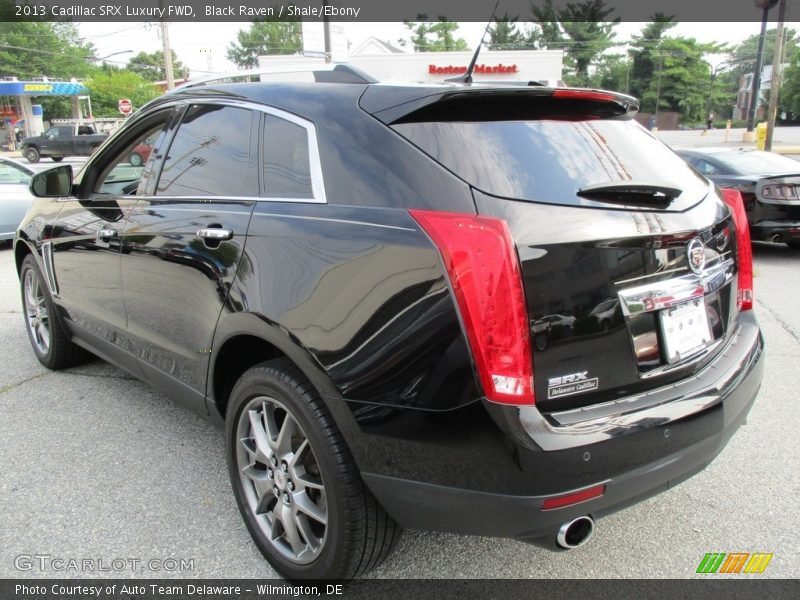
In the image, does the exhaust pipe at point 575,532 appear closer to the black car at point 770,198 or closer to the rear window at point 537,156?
the rear window at point 537,156

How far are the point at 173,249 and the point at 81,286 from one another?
1.28m

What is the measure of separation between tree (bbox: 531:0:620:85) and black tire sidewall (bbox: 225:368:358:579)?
74140 mm

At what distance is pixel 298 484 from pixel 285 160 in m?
1.19

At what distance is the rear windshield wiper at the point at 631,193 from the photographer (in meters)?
1.97

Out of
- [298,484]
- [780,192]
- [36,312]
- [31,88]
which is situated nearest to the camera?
[298,484]

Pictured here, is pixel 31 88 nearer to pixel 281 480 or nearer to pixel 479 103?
pixel 281 480

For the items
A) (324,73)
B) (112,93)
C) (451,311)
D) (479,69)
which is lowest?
(451,311)

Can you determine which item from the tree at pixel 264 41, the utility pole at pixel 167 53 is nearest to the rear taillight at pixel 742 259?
the utility pole at pixel 167 53

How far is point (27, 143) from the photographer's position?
32.6m

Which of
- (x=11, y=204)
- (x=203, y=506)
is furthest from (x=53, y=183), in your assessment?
(x=11, y=204)

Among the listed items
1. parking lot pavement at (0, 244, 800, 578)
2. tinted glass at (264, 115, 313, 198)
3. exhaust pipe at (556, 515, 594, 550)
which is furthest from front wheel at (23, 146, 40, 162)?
exhaust pipe at (556, 515, 594, 550)

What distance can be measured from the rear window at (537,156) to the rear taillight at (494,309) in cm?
22

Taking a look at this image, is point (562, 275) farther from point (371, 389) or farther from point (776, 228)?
point (776, 228)

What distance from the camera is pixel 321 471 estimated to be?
204 centimetres
